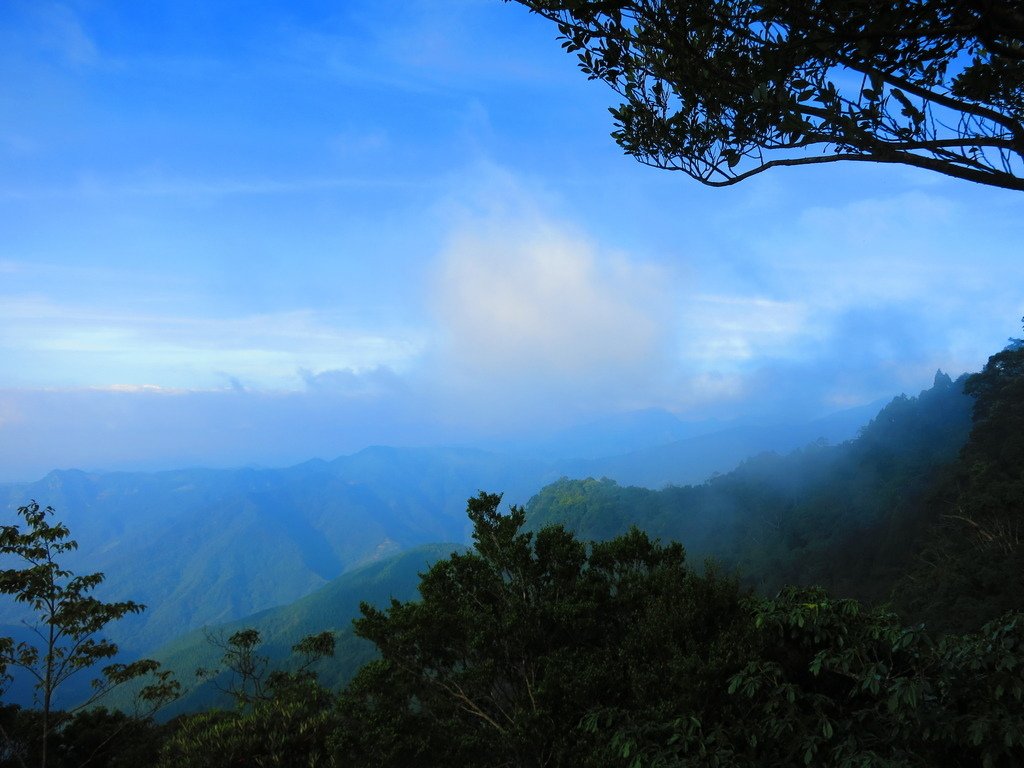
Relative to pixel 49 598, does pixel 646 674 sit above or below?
below

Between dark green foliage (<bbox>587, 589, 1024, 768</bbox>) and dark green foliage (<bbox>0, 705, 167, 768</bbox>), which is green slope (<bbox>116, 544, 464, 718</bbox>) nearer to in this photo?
dark green foliage (<bbox>0, 705, 167, 768</bbox>)

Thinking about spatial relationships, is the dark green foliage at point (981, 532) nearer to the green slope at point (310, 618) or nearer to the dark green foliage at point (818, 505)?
the dark green foliage at point (818, 505)

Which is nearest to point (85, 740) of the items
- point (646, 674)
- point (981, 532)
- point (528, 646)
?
point (528, 646)

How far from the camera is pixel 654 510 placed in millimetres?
106562

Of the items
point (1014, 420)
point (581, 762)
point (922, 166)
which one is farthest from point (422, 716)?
point (1014, 420)

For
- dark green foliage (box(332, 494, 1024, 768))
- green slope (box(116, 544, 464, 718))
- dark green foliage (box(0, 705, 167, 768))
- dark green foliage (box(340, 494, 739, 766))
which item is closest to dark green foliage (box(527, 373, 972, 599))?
dark green foliage (box(340, 494, 739, 766))

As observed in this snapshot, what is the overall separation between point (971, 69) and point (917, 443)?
90257 millimetres

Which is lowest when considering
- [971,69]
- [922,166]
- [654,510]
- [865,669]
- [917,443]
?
[654,510]

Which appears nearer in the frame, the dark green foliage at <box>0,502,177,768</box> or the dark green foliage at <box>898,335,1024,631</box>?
the dark green foliage at <box>0,502,177,768</box>

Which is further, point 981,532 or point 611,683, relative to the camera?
point 981,532

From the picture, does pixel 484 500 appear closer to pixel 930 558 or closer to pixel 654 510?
pixel 930 558

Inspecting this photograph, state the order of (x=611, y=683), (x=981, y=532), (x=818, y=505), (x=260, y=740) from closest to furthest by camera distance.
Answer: (x=260, y=740) < (x=611, y=683) < (x=981, y=532) < (x=818, y=505)

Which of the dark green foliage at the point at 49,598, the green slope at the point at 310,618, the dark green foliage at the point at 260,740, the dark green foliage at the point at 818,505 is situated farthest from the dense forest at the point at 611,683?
the green slope at the point at 310,618

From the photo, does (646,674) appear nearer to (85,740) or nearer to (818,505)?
(85,740)
